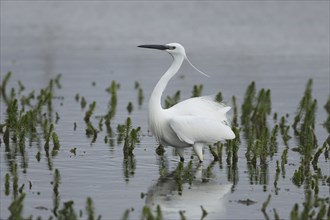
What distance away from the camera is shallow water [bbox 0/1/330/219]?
10578 mm

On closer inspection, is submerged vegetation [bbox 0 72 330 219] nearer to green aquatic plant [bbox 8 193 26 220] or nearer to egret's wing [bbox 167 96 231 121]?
green aquatic plant [bbox 8 193 26 220]

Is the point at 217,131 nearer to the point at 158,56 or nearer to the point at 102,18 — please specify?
the point at 158,56

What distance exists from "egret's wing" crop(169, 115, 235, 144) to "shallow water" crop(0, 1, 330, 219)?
0.40 metres

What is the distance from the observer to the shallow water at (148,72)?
10578 mm

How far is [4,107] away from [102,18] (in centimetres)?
1879

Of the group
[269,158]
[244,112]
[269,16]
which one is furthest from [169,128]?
[269,16]

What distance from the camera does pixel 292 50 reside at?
2966 cm

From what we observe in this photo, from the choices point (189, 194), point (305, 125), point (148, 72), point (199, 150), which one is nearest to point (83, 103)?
point (305, 125)

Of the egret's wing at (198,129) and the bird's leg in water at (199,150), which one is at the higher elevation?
the egret's wing at (198,129)

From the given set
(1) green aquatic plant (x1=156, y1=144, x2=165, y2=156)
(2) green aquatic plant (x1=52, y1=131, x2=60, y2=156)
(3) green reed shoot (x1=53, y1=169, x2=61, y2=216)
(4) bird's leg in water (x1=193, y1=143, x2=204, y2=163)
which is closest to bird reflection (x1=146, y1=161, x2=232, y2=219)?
(4) bird's leg in water (x1=193, y1=143, x2=204, y2=163)

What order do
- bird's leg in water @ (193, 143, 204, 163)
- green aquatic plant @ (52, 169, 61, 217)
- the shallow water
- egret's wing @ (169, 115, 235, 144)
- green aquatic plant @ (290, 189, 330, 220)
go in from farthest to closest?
bird's leg in water @ (193, 143, 204, 163)
egret's wing @ (169, 115, 235, 144)
the shallow water
green aquatic plant @ (52, 169, 61, 217)
green aquatic plant @ (290, 189, 330, 220)

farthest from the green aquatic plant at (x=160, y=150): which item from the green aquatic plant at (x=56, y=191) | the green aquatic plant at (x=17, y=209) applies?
the green aquatic plant at (x=17, y=209)

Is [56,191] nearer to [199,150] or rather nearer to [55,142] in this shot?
[199,150]

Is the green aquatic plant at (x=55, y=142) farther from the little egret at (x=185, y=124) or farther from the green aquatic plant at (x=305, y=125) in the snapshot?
the green aquatic plant at (x=305, y=125)
